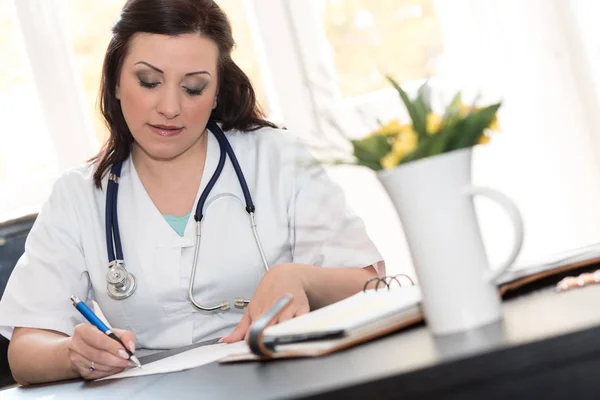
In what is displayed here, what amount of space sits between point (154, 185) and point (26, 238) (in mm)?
315

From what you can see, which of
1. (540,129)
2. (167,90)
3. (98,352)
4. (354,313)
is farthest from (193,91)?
(540,129)

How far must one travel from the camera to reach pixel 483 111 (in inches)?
31.6

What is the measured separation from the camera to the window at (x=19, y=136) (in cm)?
A: 296

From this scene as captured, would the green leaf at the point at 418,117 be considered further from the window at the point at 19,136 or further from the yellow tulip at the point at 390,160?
the window at the point at 19,136

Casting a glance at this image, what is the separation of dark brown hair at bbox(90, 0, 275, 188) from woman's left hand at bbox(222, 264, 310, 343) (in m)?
0.52

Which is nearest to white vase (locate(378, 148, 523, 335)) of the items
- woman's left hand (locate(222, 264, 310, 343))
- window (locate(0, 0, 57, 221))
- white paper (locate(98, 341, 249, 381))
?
white paper (locate(98, 341, 249, 381))

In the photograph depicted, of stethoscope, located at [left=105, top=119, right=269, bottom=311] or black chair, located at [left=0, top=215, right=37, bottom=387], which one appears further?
black chair, located at [left=0, top=215, right=37, bottom=387]

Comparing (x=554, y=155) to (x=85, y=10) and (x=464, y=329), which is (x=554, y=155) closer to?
(x=85, y=10)

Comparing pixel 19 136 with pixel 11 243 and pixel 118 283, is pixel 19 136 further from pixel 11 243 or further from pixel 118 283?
pixel 118 283

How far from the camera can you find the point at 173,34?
169cm

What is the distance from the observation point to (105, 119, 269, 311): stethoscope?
1592 millimetres

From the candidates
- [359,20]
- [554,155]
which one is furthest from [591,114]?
[359,20]

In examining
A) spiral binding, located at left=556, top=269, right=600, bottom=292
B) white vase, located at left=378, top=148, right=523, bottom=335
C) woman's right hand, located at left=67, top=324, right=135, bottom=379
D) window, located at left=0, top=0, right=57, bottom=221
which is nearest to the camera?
white vase, located at left=378, top=148, right=523, bottom=335

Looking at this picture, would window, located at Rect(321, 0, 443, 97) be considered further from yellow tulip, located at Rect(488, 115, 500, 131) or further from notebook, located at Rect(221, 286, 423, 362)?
yellow tulip, located at Rect(488, 115, 500, 131)
